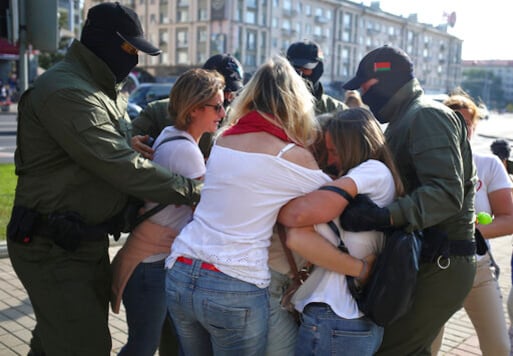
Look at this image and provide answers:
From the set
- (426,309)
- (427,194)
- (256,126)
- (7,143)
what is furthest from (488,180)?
(7,143)

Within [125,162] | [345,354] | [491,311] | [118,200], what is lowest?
[491,311]

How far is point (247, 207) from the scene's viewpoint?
92.2 inches

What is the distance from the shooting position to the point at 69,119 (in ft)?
8.81

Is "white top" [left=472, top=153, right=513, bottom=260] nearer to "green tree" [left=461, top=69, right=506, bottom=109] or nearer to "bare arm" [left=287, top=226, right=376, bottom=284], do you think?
"bare arm" [left=287, top=226, right=376, bottom=284]

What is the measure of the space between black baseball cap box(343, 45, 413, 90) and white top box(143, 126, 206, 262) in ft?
3.18

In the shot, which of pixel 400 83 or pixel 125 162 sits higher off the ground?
pixel 400 83

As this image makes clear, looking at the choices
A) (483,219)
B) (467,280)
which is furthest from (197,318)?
(483,219)

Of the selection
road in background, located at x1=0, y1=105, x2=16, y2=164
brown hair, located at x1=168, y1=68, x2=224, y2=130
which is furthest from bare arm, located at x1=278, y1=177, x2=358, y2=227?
road in background, located at x1=0, y1=105, x2=16, y2=164

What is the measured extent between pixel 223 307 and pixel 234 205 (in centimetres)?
40

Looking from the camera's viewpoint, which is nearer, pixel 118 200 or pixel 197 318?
pixel 197 318

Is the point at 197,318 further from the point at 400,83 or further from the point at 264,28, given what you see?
the point at 264,28

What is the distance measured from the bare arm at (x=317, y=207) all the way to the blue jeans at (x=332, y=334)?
0.35 m

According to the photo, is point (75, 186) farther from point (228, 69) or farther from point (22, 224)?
point (228, 69)

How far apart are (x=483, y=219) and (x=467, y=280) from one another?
0.84 m
